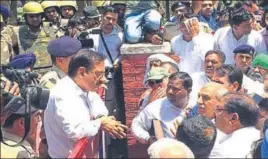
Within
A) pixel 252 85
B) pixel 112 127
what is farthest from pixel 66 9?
pixel 112 127

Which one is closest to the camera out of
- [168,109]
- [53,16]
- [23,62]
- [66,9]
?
[168,109]

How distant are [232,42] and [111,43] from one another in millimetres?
1486

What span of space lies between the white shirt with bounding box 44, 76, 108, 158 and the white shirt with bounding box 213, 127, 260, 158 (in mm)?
919

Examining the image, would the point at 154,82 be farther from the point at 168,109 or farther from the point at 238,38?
the point at 238,38

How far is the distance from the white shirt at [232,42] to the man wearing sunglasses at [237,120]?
2.54 metres

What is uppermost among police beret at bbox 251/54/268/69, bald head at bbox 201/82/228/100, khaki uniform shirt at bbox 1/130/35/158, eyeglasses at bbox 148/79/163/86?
khaki uniform shirt at bbox 1/130/35/158

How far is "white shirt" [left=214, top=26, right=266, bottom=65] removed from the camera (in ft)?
22.2

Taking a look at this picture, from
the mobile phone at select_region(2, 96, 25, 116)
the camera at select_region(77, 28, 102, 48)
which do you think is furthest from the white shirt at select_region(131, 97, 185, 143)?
the mobile phone at select_region(2, 96, 25, 116)

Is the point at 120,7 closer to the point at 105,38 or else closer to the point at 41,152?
the point at 105,38

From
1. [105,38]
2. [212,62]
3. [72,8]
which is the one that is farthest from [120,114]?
[72,8]

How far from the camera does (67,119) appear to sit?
13.8ft

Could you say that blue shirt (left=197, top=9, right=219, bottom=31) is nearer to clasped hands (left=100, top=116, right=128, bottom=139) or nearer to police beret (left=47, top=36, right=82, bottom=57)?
police beret (left=47, top=36, right=82, bottom=57)

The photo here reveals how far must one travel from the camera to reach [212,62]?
238 inches

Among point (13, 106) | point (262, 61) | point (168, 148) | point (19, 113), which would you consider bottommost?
point (262, 61)
